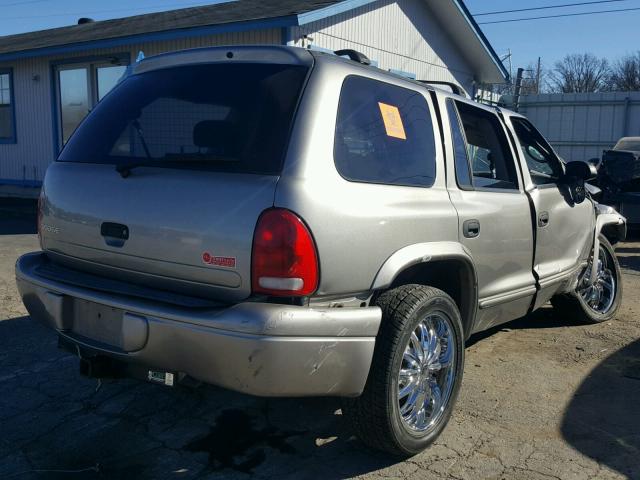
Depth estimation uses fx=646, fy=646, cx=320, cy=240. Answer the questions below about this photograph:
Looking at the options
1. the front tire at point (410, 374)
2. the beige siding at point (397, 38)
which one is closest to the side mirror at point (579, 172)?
the front tire at point (410, 374)

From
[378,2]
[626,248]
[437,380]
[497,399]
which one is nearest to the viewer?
[437,380]

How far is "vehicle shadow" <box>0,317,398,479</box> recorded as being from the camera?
306 cm

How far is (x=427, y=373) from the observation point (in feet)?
10.8

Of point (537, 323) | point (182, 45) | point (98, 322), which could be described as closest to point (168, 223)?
point (98, 322)

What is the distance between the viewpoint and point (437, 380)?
11.2ft

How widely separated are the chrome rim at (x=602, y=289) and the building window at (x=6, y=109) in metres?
13.4

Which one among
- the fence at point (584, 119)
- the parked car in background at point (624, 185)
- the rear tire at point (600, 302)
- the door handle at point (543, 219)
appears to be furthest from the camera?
the fence at point (584, 119)

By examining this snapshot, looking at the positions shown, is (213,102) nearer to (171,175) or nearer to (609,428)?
(171,175)

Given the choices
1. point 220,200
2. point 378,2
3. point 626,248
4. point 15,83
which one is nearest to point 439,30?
point 378,2

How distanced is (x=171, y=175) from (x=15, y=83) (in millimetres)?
13931

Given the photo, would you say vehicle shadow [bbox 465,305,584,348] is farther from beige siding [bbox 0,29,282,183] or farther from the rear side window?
beige siding [bbox 0,29,282,183]

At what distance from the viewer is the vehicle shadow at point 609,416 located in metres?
3.28

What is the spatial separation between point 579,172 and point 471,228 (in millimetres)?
1723

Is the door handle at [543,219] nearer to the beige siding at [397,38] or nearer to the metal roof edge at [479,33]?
the beige siding at [397,38]
